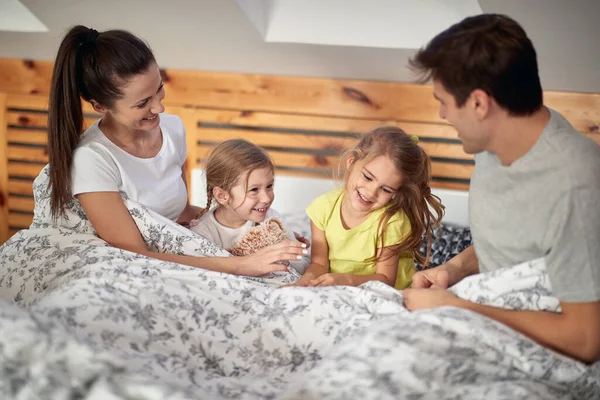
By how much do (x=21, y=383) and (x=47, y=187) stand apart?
3.36ft

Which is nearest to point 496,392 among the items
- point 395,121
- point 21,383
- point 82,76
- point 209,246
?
point 21,383

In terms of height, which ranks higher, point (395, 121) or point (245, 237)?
point (395, 121)

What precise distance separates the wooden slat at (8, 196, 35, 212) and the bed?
1.65 m

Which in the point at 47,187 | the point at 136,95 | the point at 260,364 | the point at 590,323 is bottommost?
the point at 260,364

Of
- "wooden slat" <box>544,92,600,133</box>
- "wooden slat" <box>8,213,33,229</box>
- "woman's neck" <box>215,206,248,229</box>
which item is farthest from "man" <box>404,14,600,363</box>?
"wooden slat" <box>8,213,33,229</box>

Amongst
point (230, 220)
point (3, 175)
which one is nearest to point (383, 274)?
point (230, 220)

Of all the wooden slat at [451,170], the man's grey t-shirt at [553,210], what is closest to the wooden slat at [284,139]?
the wooden slat at [451,170]

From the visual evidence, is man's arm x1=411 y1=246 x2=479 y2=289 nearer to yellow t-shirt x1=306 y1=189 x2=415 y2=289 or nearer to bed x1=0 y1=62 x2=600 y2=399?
bed x1=0 y1=62 x2=600 y2=399

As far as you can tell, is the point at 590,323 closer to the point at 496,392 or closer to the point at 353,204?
the point at 496,392

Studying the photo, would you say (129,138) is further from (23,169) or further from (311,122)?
(23,169)

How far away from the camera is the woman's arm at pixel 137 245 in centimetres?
199

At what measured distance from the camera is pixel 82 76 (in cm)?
205

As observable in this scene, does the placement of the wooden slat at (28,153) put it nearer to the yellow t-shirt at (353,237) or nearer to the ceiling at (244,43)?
the ceiling at (244,43)

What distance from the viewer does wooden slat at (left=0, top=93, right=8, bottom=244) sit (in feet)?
12.0
